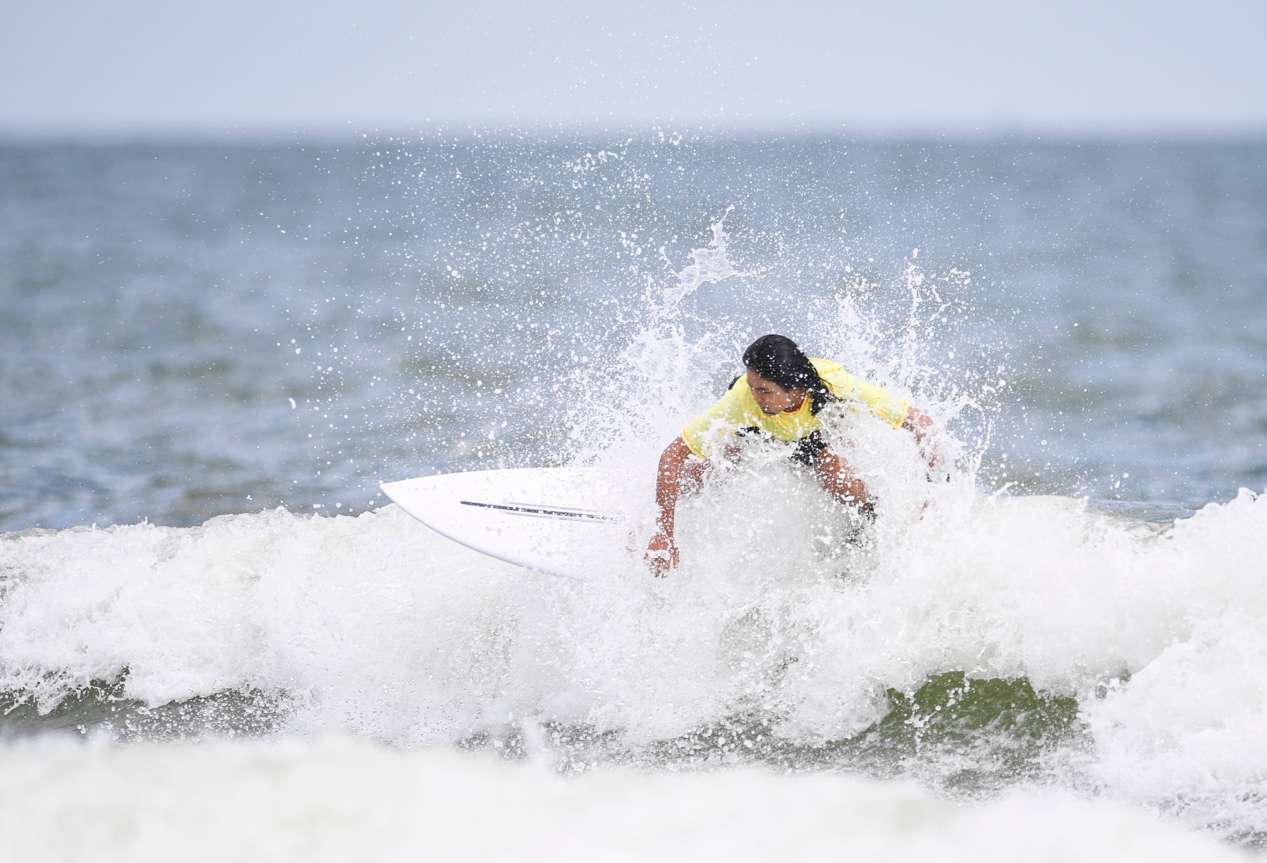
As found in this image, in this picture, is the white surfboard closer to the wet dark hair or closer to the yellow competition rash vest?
the yellow competition rash vest

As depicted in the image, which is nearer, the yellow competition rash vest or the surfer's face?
the surfer's face

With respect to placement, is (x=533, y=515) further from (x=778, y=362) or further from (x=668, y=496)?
(x=778, y=362)

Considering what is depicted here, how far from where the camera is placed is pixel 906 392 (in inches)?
285

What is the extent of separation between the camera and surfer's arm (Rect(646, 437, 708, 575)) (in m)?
6.39

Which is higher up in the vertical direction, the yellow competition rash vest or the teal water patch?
the yellow competition rash vest

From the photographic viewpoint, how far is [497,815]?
5406 mm

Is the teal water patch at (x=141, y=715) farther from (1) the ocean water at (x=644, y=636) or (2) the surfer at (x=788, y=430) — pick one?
(2) the surfer at (x=788, y=430)

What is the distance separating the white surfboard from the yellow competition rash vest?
720 millimetres

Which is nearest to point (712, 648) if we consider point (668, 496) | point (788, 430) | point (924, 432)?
point (668, 496)

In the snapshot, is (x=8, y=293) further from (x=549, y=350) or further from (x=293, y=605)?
(x=293, y=605)

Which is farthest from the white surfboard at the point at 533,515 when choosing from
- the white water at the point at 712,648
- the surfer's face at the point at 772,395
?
the surfer's face at the point at 772,395

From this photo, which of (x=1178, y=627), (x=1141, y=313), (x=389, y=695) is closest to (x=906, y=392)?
(x=1178, y=627)

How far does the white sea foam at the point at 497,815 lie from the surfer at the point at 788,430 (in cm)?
135

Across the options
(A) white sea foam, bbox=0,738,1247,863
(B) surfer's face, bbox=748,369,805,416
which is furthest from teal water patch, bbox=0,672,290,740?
(B) surfer's face, bbox=748,369,805,416
